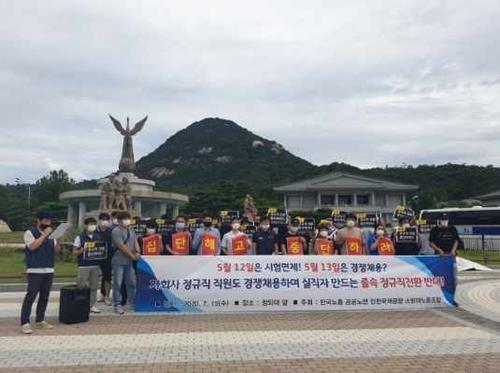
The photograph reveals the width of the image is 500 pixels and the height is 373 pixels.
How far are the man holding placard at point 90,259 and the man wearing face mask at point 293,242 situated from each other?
153 inches

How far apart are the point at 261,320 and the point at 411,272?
3.46 m

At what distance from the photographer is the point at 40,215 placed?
8.59 metres

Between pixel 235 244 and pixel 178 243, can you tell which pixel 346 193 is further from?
pixel 178 243

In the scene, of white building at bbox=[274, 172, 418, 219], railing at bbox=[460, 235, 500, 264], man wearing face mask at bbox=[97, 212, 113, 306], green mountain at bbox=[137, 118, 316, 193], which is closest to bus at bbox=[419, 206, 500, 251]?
railing at bbox=[460, 235, 500, 264]

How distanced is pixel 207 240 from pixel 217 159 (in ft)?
409

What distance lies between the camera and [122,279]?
10.0m

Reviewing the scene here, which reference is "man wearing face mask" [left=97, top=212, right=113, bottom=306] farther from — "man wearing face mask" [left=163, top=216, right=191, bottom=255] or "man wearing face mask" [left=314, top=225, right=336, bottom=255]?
"man wearing face mask" [left=314, top=225, right=336, bottom=255]

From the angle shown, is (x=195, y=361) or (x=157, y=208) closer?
(x=195, y=361)

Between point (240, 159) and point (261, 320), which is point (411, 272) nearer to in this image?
point (261, 320)

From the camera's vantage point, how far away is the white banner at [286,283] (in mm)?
10000

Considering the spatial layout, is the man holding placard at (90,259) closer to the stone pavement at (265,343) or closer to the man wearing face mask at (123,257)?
the man wearing face mask at (123,257)

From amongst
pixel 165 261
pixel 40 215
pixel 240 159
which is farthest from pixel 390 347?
pixel 240 159

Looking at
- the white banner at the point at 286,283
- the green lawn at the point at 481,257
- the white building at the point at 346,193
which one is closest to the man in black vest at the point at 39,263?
the white banner at the point at 286,283

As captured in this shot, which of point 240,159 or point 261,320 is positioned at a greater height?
point 240,159
